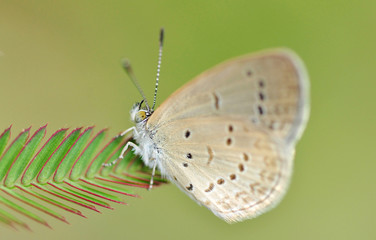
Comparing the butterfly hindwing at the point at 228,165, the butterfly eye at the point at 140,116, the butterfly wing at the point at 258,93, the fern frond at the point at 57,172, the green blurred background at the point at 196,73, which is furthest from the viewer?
the green blurred background at the point at 196,73

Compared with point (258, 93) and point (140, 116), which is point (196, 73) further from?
point (258, 93)

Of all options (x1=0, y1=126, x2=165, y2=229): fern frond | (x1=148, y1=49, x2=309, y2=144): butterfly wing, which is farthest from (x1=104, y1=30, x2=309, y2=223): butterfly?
(x1=0, y1=126, x2=165, y2=229): fern frond

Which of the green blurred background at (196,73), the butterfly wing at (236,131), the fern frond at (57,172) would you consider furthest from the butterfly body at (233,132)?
the green blurred background at (196,73)

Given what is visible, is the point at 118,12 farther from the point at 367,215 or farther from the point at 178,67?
the point at 367,215

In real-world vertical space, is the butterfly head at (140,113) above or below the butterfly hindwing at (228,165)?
above

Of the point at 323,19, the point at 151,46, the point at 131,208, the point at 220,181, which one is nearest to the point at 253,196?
the point at 220,181

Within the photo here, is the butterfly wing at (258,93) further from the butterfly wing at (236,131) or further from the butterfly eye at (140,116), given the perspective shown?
the butterfly eye at (140,116)

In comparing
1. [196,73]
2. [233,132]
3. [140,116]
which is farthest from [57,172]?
[196,73]
